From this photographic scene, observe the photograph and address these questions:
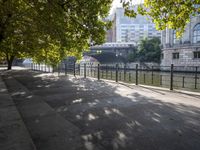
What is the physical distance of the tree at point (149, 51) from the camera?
53.9m

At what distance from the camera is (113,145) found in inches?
138

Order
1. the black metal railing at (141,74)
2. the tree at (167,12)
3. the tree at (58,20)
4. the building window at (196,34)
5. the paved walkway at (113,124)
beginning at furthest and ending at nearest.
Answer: the building window at (196,34)
the black metal railing at (141,74)
the tree at (58,20)
the tree at (167,12)
the paved walkway at (113,124)

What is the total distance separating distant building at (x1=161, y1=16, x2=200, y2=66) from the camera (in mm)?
42062

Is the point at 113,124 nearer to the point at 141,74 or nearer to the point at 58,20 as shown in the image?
the point at 58,20

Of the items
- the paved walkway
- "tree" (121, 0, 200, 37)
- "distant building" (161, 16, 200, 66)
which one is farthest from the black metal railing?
"distant building" (161, 16, 200, 66)

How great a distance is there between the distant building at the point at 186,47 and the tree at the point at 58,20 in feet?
114

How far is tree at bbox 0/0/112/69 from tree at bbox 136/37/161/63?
42757mm

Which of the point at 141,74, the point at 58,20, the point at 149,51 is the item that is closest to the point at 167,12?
the point at 58,20

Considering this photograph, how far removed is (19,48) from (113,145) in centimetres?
1680

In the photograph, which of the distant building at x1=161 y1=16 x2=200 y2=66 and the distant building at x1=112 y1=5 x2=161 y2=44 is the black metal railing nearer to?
the distant building at x1=161 y1=16 x2=200 y2=66

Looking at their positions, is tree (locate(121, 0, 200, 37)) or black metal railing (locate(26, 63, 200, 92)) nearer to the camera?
tree (locate(121, 0, 200, 37))

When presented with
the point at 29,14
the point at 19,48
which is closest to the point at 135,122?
the point at 29,14

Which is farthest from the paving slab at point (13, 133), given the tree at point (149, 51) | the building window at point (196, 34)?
the tree at point (149, 51)

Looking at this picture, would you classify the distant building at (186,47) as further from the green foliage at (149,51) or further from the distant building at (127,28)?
the distant building at (127,28)
